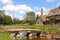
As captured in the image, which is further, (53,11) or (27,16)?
(27,16)

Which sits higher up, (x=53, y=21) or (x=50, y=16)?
(x=50, y=16)

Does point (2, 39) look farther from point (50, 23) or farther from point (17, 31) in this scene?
point (50, 23)

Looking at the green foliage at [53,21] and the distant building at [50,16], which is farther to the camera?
the distant building at [50,16]

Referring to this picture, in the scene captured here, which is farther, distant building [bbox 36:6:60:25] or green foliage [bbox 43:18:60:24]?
distant building [bbox 36:6:60:25]

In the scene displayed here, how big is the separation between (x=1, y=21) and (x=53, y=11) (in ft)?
63.8

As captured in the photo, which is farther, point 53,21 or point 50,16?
point 50,16

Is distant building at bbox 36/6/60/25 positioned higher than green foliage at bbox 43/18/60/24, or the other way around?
distant building at bbox 36/6/60/25

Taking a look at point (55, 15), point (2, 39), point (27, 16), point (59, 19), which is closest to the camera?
point (2, 39)

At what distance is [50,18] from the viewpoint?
6806 centimetres

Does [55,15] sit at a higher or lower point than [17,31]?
higher

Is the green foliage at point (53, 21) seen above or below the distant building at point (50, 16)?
below

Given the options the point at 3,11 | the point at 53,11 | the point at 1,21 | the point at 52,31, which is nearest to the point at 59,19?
the point at 53,11

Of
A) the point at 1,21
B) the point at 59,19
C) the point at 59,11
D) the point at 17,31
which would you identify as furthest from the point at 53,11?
the point at 17,31

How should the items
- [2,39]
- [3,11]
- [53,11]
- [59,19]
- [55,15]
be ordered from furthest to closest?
[3,11] < [53,11] < [55,15] < [59,19] < [2,39]
